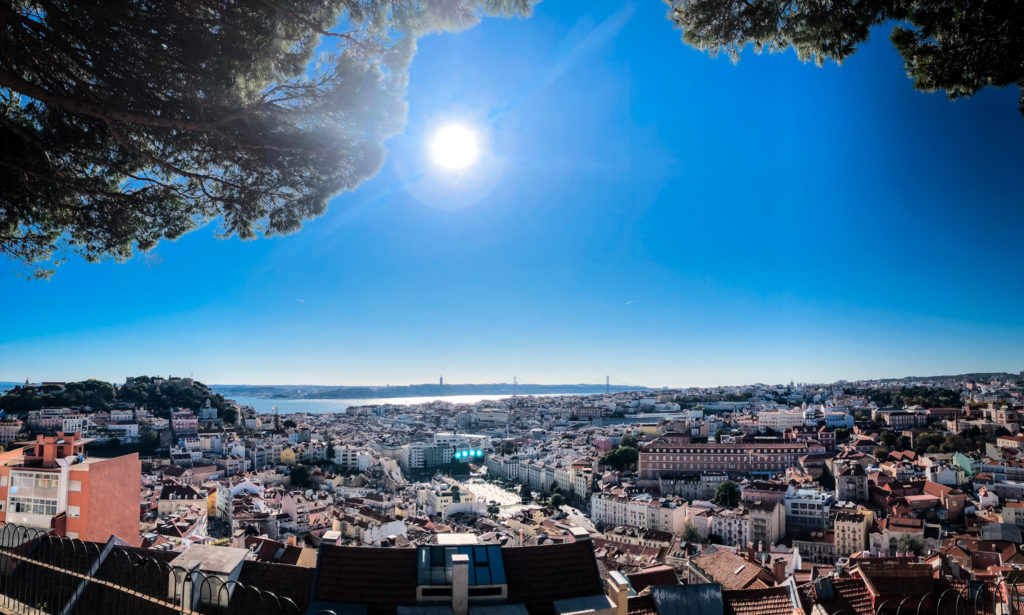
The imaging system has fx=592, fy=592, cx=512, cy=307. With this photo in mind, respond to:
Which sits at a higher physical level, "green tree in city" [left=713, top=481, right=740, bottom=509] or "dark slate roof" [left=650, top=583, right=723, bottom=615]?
"dark slate roof" [left=650, top=583, right=723, bottom=615]

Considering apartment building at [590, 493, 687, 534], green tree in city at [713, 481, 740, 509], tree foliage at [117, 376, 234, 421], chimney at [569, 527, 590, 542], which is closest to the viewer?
chimney at [569, 527, 590, 542]

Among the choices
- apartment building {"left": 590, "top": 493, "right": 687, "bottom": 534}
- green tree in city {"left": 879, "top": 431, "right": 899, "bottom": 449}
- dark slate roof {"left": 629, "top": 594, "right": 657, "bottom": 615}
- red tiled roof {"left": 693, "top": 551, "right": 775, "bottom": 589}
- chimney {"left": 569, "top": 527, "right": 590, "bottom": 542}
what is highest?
chimney {"left": 569, "top": 527, "right": 590, "bottom": 542}

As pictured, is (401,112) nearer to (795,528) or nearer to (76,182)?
(76,182)

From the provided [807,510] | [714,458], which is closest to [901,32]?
[807,510]

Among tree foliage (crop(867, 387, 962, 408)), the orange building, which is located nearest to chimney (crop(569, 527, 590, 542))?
the orange building

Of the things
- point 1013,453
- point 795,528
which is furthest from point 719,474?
point 1013,453

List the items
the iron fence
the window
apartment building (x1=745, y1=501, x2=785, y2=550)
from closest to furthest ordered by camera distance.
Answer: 1. the iron fence
2. the window
3. apartment building (x1=745, y1=501, x2=785, y2=550)

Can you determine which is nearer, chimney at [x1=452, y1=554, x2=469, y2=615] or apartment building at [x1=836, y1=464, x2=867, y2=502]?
chimney at [x1=452, y1=554, x2=469, y2=615]

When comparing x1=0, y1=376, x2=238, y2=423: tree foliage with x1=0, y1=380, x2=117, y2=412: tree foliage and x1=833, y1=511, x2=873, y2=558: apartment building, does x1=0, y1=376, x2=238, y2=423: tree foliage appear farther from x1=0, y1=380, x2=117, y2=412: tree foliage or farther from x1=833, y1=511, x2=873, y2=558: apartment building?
x1=833, y1=511, x2=873, y2=558: apartment building
